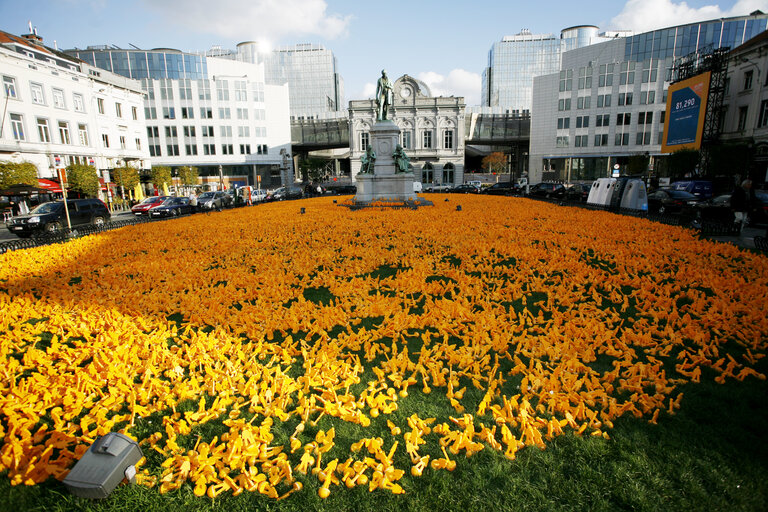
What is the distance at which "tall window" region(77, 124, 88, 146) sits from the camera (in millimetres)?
40125

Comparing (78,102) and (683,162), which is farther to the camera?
(78,102)

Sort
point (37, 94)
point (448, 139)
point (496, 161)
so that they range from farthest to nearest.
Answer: point (496, 161) < point (448, 139) < point (37, 94)

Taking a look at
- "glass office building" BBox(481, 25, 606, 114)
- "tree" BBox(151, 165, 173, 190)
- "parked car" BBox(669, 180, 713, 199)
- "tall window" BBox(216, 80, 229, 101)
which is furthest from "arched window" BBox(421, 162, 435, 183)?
"glass office building" BBox(481, 25, 606, 114)

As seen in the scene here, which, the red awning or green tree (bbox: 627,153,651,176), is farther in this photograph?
green tree (bbox: 627,153,651,176)

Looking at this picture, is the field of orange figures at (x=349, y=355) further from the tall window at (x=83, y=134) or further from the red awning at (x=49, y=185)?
the tall window at (x=83, y=134)

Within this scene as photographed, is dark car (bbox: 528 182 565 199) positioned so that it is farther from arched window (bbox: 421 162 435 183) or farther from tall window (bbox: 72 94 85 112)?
tall window (bbox: 72 94 85 112)

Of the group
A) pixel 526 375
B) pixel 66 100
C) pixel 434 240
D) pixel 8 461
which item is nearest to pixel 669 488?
pixel 526 375

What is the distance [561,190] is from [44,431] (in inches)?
1500

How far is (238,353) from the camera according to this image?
4.77 meters

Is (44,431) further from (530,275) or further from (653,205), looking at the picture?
(653,205)

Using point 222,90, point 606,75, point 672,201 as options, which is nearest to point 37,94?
point 222,90

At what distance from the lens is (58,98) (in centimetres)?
3741

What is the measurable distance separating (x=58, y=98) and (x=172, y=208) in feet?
72.9

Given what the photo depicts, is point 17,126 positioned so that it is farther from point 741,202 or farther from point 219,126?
point 741,202
